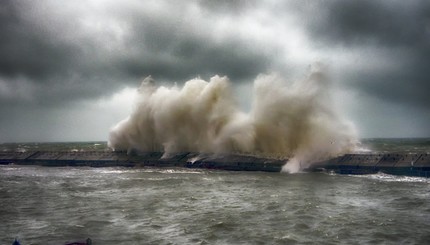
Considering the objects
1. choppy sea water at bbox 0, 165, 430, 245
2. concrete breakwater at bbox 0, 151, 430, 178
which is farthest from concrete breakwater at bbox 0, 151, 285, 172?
choppy sea water at bbox 0, 165, 430, 245

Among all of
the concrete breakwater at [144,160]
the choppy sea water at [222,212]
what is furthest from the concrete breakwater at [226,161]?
the choppy sea water at [222,212]

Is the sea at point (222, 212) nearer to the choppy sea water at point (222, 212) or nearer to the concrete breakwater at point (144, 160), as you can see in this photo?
the choppy sea water at point (222, 212)

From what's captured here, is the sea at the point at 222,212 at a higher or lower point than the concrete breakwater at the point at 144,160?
lower

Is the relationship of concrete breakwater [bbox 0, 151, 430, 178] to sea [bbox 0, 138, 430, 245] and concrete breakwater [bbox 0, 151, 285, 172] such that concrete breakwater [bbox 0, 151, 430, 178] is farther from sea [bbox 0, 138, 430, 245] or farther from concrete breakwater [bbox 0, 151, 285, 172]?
sea [bbox 0, 138, 430, 245]

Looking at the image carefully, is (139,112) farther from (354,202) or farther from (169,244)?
(169,244)

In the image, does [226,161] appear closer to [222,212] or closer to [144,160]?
[144,160]
